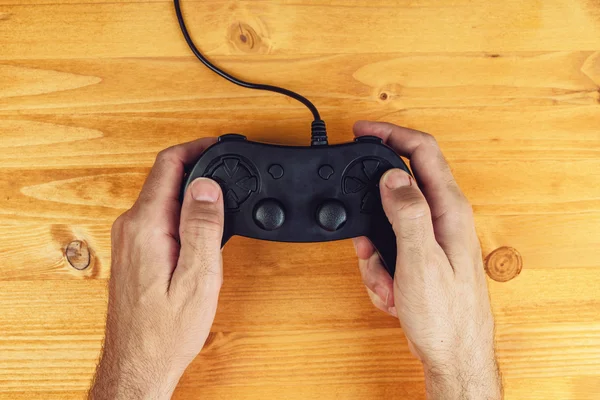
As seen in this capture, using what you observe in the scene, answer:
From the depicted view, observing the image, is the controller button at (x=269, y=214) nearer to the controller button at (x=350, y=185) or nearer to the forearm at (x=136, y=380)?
the controller button at (x=350, y=185)

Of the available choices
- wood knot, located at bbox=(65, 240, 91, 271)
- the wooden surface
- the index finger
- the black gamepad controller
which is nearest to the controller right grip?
the black gamepad controller

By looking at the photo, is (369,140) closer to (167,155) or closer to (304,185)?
(304,185)

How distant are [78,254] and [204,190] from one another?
252 millimetres

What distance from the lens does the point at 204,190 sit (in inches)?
24.0

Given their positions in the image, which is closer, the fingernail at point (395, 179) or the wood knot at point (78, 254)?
the fingernail at point (395, 179)

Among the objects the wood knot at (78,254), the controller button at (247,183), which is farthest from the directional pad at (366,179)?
the wood knot at (78,254)

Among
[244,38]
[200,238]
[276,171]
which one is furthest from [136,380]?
[244,38]

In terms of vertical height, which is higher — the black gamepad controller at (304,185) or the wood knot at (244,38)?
the wood knot at (244,38)

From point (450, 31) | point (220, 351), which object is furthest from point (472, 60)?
point (220, 351)

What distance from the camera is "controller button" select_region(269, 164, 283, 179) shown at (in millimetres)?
638

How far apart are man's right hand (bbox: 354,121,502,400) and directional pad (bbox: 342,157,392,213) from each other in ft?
0.07

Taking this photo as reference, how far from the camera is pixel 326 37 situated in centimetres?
74

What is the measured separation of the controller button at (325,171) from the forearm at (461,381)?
0.88ft

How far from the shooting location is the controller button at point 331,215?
0.63 m
